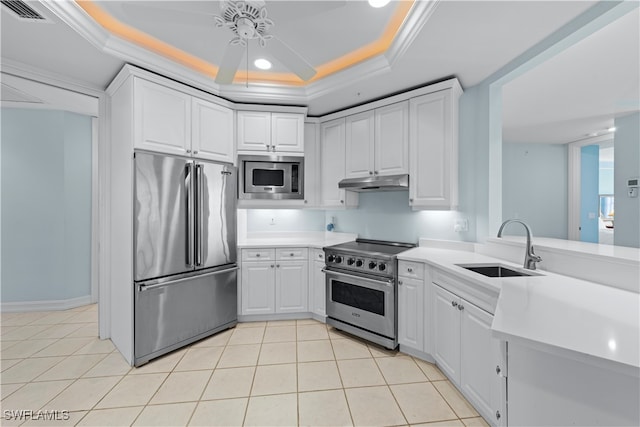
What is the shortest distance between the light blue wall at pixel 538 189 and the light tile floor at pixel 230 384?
4932 millimetres

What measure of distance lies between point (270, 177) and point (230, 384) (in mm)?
2183

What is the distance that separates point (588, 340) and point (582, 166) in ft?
22.6

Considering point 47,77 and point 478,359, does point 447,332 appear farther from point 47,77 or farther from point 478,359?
point 47,77

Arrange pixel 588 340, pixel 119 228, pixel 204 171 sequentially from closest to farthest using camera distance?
pixel 588 340 → pixel 119 228 → pixel 204 171

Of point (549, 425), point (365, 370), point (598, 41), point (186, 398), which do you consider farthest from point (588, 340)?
point (598, 41)

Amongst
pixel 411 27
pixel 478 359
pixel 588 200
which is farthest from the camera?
pixel 588 200

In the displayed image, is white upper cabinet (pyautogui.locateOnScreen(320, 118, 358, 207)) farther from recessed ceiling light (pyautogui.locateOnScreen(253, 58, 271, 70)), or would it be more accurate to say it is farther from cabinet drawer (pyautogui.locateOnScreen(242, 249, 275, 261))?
recessed ceiling light (pyautogui.locateOnScreen(253, 58, 271, 70))

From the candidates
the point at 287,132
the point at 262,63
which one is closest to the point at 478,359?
the point at 287,132

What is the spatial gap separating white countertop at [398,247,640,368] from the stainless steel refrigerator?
2.37m

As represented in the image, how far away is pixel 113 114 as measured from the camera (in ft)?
8.84

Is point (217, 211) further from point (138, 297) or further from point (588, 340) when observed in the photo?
point (588, 340)

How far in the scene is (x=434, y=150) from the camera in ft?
8.78

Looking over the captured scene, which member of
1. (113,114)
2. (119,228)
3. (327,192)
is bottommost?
(119,228)

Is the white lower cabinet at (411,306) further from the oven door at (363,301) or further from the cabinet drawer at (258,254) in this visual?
the cabinet drawer at (258,254)
